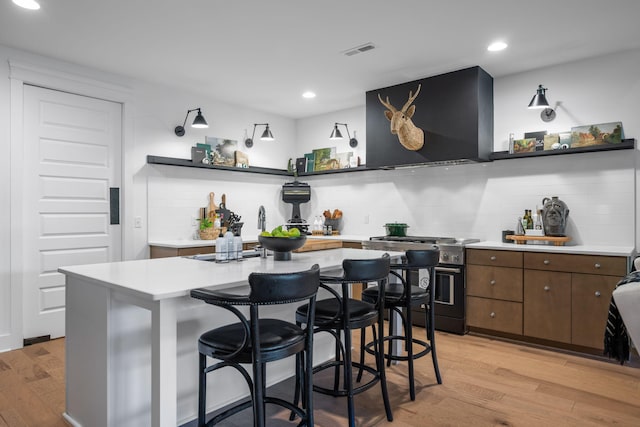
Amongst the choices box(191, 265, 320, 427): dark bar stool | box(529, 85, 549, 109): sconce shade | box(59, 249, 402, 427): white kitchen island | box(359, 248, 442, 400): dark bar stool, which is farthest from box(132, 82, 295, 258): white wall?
box(529, 85, 549, 109): sconce shade

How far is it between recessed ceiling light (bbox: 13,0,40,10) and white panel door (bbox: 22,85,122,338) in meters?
1.11

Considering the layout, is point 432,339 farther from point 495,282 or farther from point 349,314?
point 495,282

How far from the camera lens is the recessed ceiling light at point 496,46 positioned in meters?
3.56

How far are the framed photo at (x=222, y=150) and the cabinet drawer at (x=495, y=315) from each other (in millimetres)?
3281

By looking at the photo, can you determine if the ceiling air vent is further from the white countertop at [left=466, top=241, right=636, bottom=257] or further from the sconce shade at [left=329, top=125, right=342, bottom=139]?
the white countertop at [left=466, top=241, right=636, bottom=257]

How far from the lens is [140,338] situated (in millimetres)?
2088

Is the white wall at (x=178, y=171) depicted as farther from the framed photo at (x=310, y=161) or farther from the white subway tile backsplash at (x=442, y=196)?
the framed photo at (x=310, y=161)

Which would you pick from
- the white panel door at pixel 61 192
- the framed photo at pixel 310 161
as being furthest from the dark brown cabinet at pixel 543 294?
the white panel door at pixel 61 192

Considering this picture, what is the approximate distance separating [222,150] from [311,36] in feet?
7.62

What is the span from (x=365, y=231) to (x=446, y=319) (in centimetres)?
175

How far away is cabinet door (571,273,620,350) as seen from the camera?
10.9ft

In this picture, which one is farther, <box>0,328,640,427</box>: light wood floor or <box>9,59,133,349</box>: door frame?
<box>9,59,133,349</box>: door frame

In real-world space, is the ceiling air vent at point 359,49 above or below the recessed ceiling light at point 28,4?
above

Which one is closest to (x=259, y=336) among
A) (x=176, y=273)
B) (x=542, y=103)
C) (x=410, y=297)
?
(x=176, y=273)
